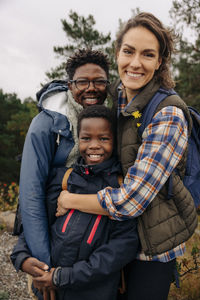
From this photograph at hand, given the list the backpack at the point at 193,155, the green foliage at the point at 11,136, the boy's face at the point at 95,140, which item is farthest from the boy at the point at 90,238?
the green foliage at the point at 11,136

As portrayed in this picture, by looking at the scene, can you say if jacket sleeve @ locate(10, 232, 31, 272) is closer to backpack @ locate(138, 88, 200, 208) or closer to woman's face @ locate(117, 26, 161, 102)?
backpack @ locate(138, 88, 200, 208)

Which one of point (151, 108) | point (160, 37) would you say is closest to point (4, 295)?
point (151, 108)

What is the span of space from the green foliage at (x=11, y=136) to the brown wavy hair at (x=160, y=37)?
8.07m

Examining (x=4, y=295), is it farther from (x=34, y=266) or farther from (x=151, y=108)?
(x=151, y=108)

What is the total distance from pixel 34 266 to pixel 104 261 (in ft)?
1.51

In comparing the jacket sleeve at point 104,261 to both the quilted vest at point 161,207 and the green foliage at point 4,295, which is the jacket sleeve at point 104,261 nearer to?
the quilted vest at point 161,207

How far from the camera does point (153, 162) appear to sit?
1.47 meters

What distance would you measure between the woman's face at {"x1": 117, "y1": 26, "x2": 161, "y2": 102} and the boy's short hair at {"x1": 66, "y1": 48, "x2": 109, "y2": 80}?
35 centimetres

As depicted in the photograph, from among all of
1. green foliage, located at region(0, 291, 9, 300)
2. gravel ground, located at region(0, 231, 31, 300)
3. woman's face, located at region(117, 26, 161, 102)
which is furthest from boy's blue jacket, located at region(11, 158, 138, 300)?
gravel ground, located at region(0, 231, 31, 300)

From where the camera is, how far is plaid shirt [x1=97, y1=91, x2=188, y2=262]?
1.47m

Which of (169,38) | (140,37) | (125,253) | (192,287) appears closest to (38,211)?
(125,253)

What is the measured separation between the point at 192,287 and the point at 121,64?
270 cm

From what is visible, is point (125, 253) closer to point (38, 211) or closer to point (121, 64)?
point (38, 211)

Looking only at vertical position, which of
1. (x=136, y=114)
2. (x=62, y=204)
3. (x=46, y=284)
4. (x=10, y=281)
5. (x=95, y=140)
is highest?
(x=136, y=114)
